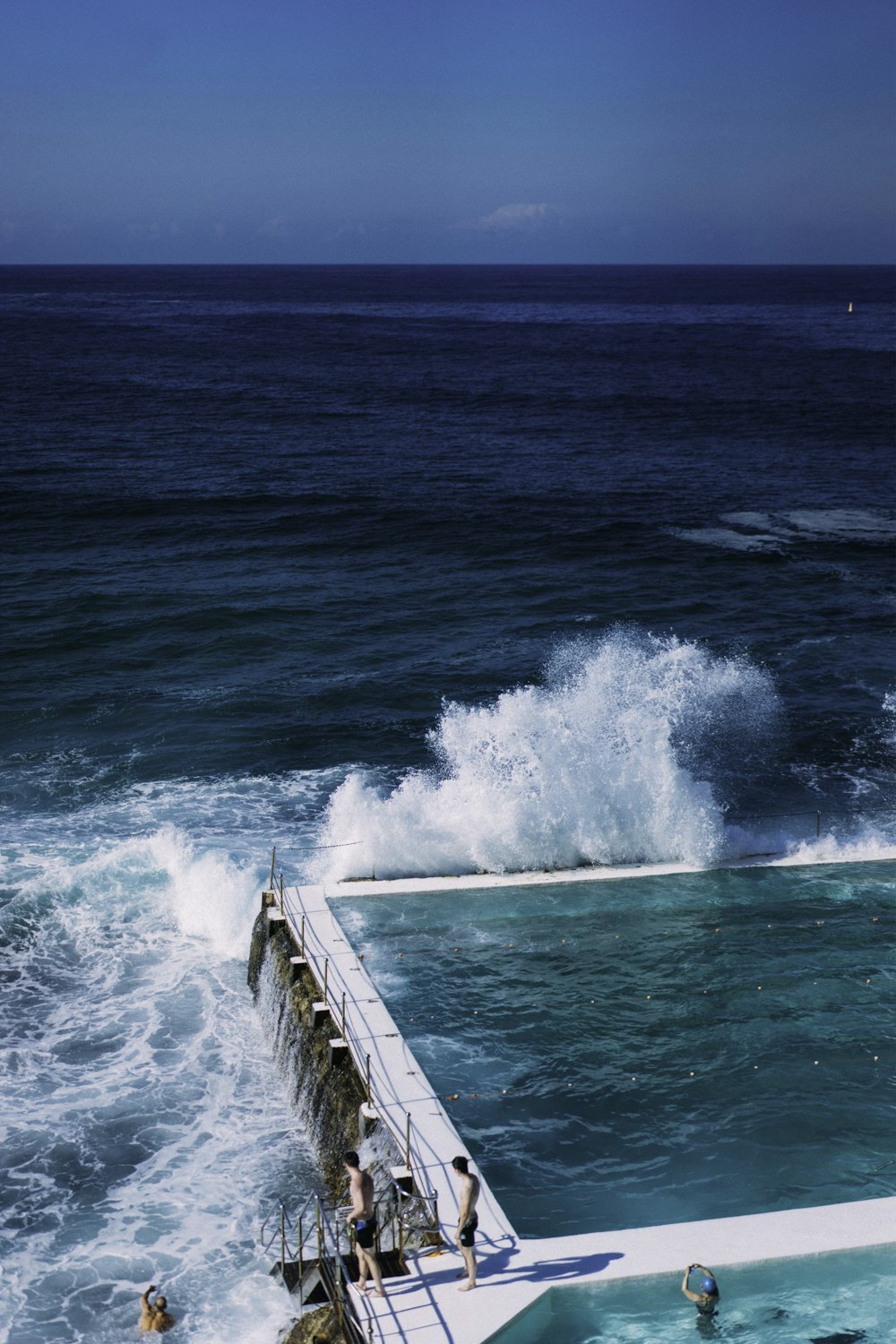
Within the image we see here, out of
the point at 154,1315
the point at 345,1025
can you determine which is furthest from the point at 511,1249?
the point at 345,1025

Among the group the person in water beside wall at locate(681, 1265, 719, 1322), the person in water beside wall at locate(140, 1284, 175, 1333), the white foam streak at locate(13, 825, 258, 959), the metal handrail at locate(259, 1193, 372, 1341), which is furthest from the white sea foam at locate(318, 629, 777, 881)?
the person in water beside wall at locate(681, 1265, 719, 1322)

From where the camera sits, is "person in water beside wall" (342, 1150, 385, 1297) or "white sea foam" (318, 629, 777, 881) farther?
"white sea foam" (318, 629, 777, 881)

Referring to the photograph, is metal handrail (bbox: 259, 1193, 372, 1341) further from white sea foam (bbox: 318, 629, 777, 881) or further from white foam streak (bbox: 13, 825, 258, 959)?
white sea foam (bbox: 318, 629, 777, 881)

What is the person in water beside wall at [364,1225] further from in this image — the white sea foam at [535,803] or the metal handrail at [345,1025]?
the white sea foam at [535,803]

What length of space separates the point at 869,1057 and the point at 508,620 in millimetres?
21244

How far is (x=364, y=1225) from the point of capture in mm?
11078

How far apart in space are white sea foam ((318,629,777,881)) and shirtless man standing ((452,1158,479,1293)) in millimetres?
9032

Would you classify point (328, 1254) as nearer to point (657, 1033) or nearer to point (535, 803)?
point (657, 1033)

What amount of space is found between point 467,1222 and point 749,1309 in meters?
2.51

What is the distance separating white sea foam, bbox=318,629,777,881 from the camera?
20422 mm

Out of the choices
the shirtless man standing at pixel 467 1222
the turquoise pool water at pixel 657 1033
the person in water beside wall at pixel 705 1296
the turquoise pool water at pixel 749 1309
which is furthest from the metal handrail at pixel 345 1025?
the person in water beside wall at pixel 705 1296

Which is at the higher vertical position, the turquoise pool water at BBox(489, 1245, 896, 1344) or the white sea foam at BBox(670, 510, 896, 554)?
the white sea foam at BBox(670, 510, 896, 554)

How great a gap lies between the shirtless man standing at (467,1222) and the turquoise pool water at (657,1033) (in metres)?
1.32

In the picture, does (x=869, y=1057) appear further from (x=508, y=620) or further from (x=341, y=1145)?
(x=508, y=620)
